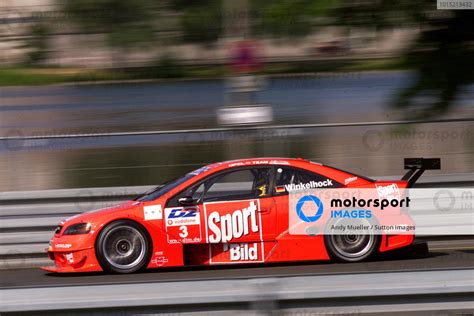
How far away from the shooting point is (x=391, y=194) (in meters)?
7.76

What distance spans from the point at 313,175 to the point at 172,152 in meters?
2.94

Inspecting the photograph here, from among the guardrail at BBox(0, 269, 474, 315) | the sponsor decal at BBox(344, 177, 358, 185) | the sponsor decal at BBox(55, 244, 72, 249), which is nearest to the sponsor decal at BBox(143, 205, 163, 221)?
the sponsor decal at BBox(55, 244, 72, 249)

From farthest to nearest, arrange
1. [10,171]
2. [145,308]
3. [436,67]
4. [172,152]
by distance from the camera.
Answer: [172,152] → [10,171] → [436,67] → [145,308]

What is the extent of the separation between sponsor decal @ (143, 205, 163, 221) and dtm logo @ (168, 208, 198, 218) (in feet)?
0.36

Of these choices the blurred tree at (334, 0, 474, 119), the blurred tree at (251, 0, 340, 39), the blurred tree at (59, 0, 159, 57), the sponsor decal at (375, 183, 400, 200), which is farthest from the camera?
the sponsor decal at (375, 183, 400, 200)

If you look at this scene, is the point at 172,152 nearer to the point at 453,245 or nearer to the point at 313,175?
the point at 313,175

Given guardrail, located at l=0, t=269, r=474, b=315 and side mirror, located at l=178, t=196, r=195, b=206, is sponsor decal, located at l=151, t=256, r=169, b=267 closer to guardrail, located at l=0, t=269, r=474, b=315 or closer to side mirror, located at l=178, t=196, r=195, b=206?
side mirror, located at l=178, t=196, r=195, b=206

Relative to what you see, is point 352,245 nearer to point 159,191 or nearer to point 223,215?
point 223,215

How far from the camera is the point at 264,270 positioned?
7.50 m

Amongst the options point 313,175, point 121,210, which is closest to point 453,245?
point 313,175

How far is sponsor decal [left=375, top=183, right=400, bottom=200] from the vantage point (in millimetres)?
7746

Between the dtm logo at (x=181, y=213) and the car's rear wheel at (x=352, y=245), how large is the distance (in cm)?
134

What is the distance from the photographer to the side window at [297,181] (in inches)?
307

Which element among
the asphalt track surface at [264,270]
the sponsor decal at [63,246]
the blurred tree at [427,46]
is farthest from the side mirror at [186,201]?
the blurred tree at [427,46]
